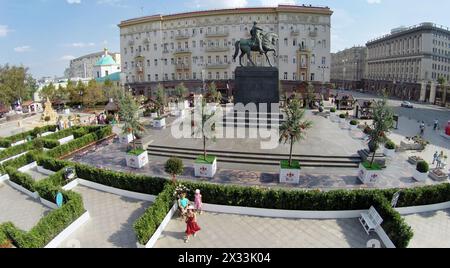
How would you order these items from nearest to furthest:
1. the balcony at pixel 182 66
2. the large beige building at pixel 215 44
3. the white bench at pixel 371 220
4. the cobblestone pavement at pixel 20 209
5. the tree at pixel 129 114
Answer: the white bench at pixel 371 220 → the cobblestone pavement at pixel 20 209 → the tree at pixel 129 114 → the large beige building at pixel 215 44 → the balcony at pixel 182 66

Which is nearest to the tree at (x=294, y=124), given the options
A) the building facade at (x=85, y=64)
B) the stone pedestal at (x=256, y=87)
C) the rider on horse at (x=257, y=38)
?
the stone pedestal at (x=256, y=87)

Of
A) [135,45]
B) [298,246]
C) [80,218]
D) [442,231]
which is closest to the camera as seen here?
[298,246]

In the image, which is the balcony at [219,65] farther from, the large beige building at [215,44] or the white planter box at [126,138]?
the white planter box at [126,138]

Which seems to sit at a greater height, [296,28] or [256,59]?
[296,28]

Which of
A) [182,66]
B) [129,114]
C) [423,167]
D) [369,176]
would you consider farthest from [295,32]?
[369,176]

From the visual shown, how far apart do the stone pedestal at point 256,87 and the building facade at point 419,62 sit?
157ft

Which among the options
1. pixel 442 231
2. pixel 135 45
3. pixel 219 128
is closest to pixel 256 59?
pixel 135 45

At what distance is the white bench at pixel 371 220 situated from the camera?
11086 millimetres

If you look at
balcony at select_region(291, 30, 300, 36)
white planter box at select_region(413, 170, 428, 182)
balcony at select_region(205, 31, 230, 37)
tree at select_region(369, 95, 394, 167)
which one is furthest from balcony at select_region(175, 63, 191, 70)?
white planter box at select_region(413, 170, 428, 182)

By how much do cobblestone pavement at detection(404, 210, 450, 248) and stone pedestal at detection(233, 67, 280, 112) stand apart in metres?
16.9
